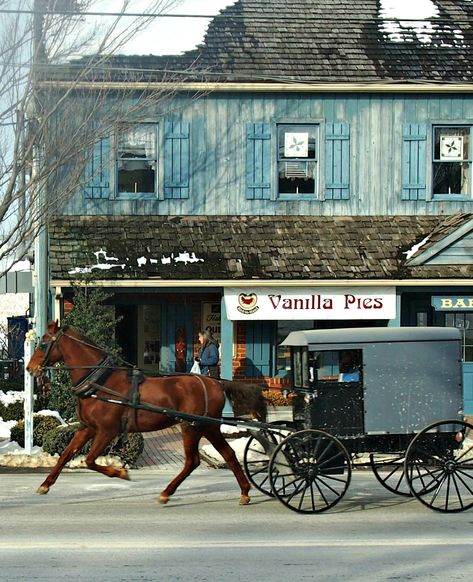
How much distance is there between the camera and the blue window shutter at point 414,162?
71.7 feet

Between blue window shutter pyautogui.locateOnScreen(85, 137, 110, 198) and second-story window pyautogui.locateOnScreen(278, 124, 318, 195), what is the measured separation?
3436 millimetres

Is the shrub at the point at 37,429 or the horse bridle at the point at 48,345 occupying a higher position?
the horse bridle at the point at 48,345

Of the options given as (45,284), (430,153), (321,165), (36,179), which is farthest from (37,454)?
(430,153)

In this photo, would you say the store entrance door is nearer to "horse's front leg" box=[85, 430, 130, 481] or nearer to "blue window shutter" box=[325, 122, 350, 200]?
"blue window shutter" box=[325, 122, 350, 200]

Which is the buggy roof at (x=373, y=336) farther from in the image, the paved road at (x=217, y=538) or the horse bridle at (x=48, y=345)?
the horse bridle at (x=48, y=345)

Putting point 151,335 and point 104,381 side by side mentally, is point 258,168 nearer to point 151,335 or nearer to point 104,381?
point 151,335

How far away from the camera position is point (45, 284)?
21.8 metres

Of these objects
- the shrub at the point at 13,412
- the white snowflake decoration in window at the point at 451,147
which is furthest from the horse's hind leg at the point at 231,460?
the white snowflake decoration in window at the point at 451,147

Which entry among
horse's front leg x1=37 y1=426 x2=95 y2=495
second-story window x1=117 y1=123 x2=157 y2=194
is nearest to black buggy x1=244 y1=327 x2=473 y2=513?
horse's front leg x1=37 y1=426 x2=95 y2=495

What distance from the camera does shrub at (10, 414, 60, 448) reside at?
630 inches

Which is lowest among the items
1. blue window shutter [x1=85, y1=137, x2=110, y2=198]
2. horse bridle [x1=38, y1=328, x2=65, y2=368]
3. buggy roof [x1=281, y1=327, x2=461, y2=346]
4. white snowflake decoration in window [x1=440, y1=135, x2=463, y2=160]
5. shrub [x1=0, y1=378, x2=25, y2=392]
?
shrub [x1=0, y1=378, x2=25, y2=392]

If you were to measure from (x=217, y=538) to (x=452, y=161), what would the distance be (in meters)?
13.6

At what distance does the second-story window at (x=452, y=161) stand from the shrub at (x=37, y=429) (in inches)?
388

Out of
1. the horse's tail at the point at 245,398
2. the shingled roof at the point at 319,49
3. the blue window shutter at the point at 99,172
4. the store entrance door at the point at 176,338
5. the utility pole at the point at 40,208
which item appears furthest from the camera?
the store entrance door at the point at 176,338
